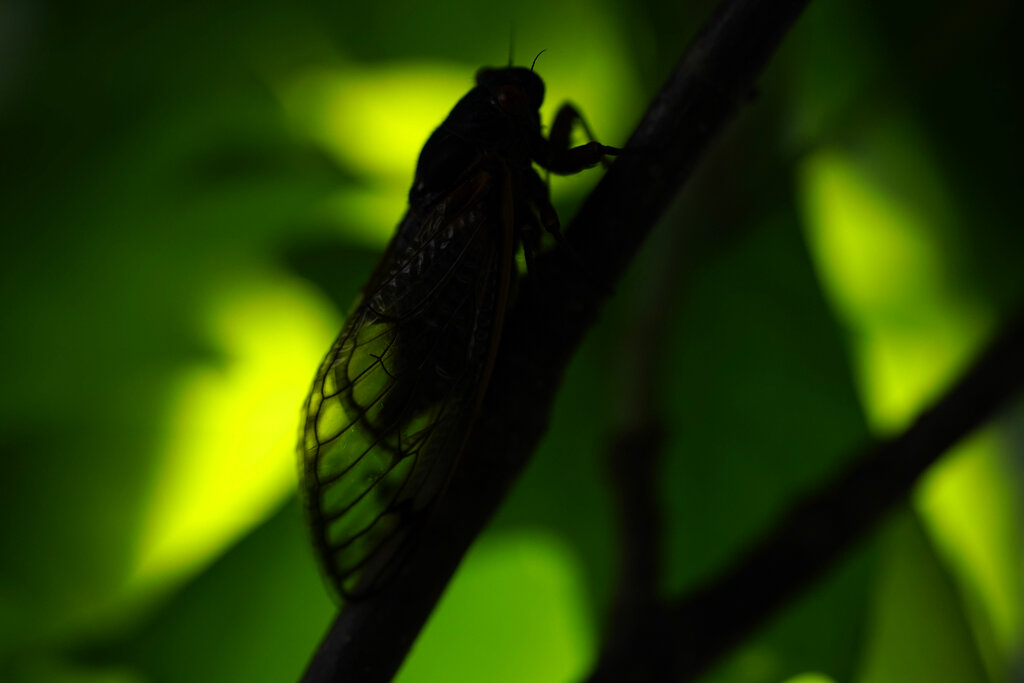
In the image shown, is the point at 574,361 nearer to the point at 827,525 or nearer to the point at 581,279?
the point at 827,525

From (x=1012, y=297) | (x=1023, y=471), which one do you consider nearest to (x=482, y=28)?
(x=1012, y=297)

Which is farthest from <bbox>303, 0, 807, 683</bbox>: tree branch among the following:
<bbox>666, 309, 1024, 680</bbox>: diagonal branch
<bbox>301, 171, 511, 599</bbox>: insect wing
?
<bbox>666, 309, 1024, 680</bbox>: diagonal branch

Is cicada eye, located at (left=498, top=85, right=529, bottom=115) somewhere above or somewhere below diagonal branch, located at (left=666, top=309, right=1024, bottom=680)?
above

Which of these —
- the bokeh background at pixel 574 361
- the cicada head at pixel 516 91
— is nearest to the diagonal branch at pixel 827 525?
the bokeh background at pixel 574 361

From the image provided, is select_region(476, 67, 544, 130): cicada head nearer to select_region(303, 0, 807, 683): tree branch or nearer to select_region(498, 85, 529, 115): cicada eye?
select_region(498, 85, 529, 115): cicada eye

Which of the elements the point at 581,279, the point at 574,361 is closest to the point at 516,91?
the point at 581,279

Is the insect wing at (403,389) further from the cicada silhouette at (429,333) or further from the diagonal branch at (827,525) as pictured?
the diagonal branch at (827,525)
